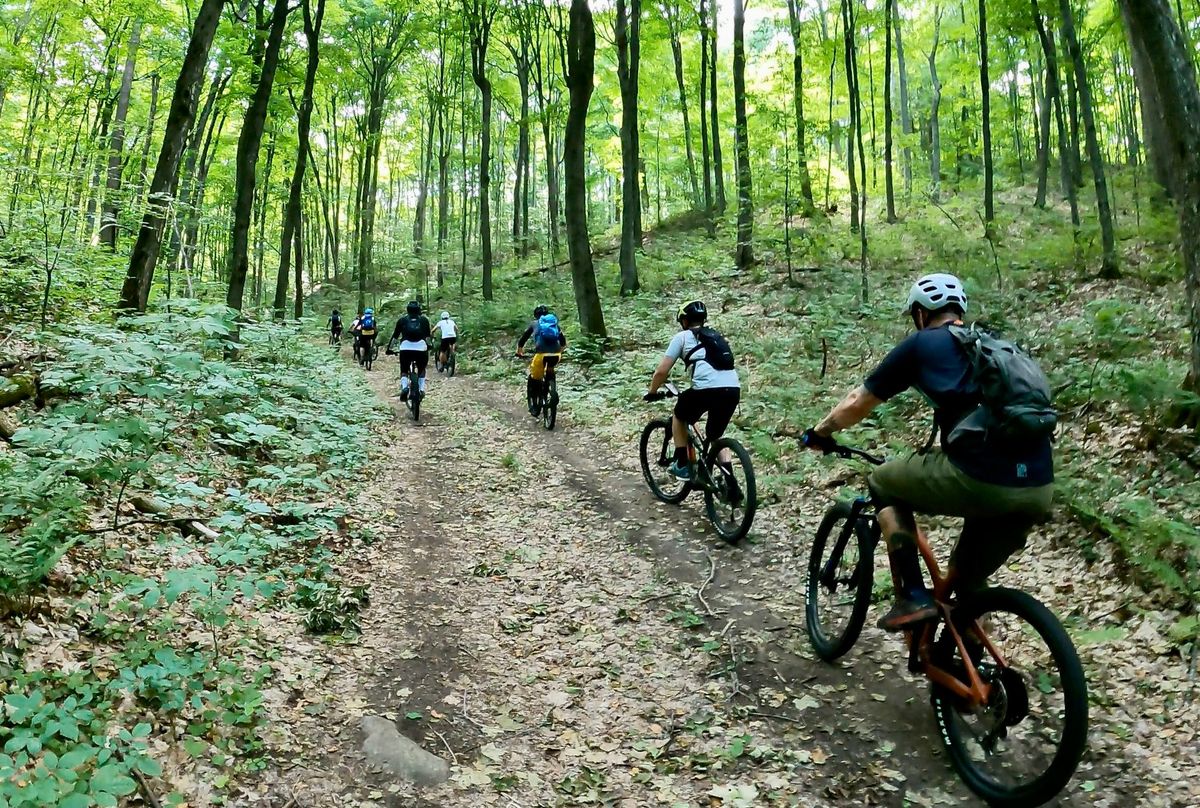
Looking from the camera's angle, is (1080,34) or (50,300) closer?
(50,300)

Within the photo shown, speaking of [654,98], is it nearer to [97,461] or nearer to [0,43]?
[0,43]

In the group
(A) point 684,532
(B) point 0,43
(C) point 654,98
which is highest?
(C) point 654,98

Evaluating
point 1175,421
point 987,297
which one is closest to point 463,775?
point 1175,421

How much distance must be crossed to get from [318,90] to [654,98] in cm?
1362

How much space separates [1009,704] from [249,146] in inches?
566

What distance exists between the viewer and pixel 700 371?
22.2 ft

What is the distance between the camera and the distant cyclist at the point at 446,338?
1853cm

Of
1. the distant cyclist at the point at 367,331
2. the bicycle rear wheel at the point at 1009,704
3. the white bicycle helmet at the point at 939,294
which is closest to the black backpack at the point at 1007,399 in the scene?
the white bicycle helmet at the point at 939,294

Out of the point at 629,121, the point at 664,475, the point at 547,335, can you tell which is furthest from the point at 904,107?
the point at 664,475

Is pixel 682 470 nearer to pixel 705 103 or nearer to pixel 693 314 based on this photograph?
pixel 693 314

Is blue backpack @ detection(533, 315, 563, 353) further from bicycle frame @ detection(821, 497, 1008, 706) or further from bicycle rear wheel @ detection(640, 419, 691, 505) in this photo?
bicycle frame @ detection(821, 497, 1008, 706)

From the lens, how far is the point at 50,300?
926cm

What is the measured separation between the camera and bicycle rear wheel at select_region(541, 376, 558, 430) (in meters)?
11.6

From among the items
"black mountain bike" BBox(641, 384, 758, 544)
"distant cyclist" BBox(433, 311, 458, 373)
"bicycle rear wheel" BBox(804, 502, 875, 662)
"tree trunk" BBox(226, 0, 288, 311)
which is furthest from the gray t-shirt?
"distant cyclist" BBox(433, 311, 458, 373)
